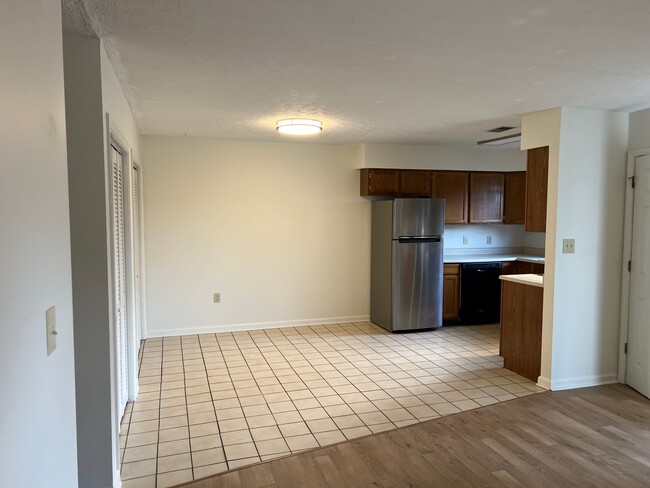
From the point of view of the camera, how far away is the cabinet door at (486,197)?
611cm

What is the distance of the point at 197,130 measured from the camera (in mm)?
4816

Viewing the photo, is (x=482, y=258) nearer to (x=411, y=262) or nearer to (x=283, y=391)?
(x=411, y=262)

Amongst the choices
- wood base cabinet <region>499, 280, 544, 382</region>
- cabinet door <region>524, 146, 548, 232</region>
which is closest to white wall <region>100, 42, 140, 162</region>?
cabinet door <region>524, 146, 548, 232</region>

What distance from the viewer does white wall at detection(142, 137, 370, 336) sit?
5305 millimetres

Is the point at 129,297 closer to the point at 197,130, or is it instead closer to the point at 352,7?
the point at 197,130

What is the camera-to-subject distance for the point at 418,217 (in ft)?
18.1

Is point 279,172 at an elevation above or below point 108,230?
above

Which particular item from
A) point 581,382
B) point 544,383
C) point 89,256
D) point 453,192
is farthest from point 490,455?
point 453,192

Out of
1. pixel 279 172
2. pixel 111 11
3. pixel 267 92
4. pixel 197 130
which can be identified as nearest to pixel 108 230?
pixel 111 11

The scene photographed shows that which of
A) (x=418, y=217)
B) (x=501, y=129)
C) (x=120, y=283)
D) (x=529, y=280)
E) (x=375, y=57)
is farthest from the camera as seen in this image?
(x=418, y=217)

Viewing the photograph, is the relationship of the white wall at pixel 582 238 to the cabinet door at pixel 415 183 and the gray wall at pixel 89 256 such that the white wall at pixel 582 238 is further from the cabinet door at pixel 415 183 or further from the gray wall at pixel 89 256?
the gray wall at pixel 89 256

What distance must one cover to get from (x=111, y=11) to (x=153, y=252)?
363 cm

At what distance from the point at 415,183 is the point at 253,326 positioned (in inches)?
103

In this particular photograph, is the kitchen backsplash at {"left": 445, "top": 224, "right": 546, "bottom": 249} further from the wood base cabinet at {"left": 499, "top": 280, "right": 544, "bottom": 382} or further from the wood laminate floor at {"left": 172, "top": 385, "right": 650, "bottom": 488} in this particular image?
the wood laminate floor at {"left": 172, "top": 385, "right": 650, "bottom": 488}
